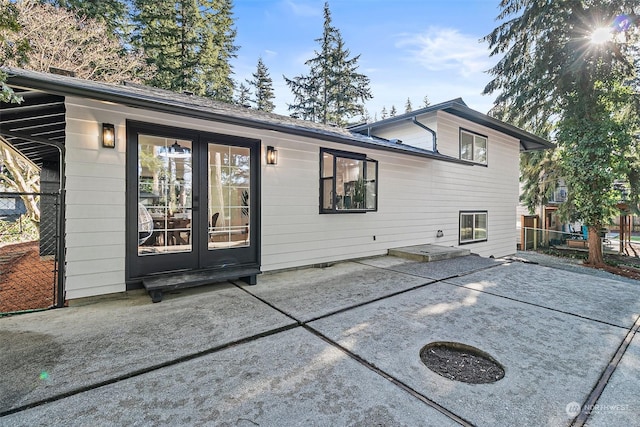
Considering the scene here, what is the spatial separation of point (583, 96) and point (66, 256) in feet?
41.9

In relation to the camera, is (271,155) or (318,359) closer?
(318,359)

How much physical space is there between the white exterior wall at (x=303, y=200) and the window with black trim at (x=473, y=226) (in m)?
0.22

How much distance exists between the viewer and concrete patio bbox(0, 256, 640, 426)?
1601mm

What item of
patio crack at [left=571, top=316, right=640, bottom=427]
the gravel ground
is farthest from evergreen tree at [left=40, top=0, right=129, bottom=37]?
the gravel ground

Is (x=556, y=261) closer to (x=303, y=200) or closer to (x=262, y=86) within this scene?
(x=303, y=200)

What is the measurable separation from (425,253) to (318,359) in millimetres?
4407

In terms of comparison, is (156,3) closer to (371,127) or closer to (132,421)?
(371,127)

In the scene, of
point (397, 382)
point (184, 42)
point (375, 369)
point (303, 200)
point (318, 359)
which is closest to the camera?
point (397, 382)

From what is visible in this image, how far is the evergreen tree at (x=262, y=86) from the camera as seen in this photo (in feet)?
72.9

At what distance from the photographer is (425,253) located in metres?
5.95

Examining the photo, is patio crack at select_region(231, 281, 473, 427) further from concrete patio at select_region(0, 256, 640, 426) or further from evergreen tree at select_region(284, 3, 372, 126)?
evergreen tree at select_region(284, 3, 372, 126)

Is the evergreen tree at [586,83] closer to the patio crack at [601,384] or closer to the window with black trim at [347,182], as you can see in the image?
the window with black trim at [347,182]

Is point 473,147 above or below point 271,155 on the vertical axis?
above

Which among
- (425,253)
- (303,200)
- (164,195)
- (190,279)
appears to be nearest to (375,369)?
(190,279)
